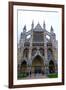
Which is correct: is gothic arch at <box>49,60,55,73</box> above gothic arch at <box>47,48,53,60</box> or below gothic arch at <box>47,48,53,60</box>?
below

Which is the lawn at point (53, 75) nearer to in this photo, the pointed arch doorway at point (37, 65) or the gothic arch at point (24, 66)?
the pointed arch doorway at point (37, 65)

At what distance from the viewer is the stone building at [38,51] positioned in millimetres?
Answer: 2229

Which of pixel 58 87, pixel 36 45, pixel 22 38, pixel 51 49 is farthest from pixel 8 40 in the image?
pixel 58 87

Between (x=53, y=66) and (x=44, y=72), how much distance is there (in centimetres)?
11

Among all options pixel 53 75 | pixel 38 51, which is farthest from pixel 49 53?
pixel 53 75

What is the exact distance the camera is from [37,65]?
2271mm

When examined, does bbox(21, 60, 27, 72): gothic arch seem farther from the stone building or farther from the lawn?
the lawn

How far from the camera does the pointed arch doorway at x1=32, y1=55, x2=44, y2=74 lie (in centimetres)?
226

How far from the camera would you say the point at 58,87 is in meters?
2.33

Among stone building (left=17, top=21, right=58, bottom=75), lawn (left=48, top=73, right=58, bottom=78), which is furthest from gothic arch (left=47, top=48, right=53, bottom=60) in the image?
lawn (left=48, top=73, right=58, bottom=78)

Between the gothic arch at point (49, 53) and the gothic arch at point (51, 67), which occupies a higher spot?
the gothic arch at point (49, 53)

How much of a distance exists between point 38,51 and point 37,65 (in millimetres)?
135

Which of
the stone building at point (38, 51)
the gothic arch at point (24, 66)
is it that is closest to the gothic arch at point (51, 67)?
the stone building at point (38, 51)

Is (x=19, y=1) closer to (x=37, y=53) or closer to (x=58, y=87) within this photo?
(x=37, y=53)
